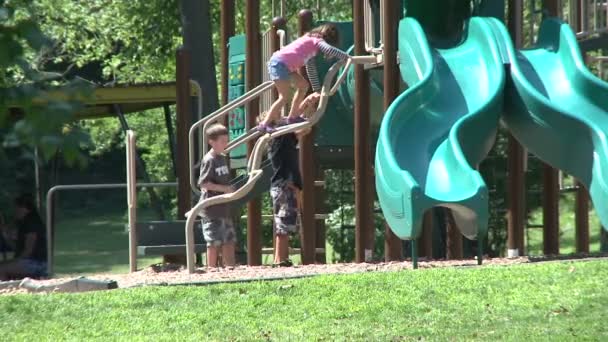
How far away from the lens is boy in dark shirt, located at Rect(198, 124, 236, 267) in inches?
410

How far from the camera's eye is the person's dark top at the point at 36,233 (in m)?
12.7

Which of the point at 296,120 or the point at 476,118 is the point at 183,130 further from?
the point at 476,118

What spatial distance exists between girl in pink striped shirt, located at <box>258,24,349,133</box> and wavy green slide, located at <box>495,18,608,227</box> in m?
1.49

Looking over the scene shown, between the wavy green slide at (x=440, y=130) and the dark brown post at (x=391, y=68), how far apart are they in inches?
5.5

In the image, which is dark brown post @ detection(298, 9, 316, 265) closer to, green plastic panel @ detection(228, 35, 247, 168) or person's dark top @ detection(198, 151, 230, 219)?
person's dark top @ detection(198, 151, 230, 219)

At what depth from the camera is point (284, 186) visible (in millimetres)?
10625

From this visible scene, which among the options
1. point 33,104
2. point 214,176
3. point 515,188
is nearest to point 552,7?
point 515,188

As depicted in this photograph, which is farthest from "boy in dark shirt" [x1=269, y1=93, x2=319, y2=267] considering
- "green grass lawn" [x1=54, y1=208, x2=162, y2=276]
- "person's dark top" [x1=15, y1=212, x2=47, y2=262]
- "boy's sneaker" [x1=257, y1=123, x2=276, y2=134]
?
"green grass lawn" [x1=54, y1=208, x2=162, y2=276]

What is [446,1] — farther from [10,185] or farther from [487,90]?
[10,185]

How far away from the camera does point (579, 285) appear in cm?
745

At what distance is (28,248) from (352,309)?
20.9ft

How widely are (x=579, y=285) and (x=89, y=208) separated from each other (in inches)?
1111

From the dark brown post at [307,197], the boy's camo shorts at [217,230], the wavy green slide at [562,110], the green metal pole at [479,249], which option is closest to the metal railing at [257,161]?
the boy's camo shorts at [217,230]

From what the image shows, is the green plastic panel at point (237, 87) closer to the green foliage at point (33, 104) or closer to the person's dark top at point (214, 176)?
the person's dark top at point (214, 176)
